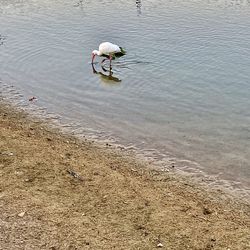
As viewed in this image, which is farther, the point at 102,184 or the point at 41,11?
the point at 41,11

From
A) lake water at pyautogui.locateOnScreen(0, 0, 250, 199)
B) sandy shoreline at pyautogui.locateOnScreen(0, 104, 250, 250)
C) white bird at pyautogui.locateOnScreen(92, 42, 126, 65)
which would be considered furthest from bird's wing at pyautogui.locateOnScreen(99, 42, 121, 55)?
sandy shoreline at pyautogui.locateOnScreen(0, 104, 250, 250)

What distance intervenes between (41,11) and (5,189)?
56.8 ft

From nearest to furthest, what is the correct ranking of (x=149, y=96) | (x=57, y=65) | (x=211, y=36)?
(x=149, y=96) < (x=57, y=65) < (x=211, y=36)

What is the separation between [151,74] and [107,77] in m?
1.50

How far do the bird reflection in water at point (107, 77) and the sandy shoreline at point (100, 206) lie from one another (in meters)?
5.13

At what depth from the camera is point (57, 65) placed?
60.0 feet

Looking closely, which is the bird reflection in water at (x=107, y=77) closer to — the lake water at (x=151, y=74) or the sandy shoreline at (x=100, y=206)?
the lake water at (x=151, y=74)

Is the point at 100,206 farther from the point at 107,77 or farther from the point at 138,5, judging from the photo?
the point at 138,5

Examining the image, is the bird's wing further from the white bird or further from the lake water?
the lake water

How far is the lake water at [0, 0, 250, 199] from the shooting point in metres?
12.8

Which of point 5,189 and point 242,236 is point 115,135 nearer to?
point 5,189

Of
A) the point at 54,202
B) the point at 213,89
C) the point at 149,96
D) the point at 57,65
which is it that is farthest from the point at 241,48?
the point at 54,202

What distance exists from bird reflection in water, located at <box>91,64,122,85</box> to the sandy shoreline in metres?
5.13

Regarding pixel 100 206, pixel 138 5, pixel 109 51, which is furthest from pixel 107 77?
pixel 138 5
